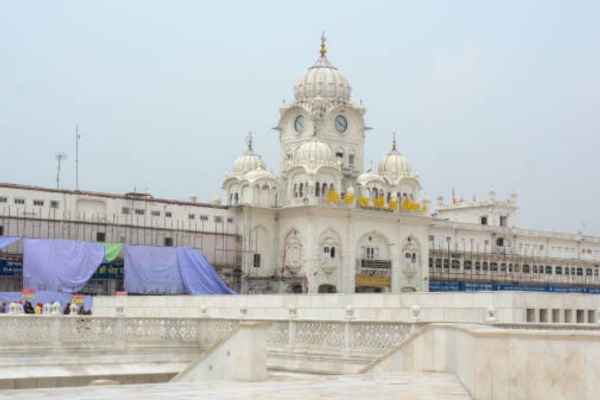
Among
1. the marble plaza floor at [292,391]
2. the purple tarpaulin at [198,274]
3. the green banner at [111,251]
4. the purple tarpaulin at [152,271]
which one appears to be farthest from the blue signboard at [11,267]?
the marble plaza floor at [292,391]

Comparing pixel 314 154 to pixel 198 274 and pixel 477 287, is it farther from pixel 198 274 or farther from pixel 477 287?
pixel 477 287

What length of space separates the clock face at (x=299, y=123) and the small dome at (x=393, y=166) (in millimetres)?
6220

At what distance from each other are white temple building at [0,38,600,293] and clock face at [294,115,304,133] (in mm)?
90

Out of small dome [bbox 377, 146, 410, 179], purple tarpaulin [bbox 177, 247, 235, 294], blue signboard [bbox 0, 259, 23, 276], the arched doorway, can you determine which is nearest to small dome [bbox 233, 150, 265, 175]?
small dome [bbox 377, 146, 410, 179]

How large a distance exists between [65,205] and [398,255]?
21234mm

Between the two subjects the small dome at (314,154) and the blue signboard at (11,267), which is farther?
the small dome at (314,154)

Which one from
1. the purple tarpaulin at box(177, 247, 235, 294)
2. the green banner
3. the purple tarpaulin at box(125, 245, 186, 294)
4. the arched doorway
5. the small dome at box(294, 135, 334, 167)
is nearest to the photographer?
the green banner

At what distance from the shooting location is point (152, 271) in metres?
47.5

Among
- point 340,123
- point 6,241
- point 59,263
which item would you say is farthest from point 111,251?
point 340,123

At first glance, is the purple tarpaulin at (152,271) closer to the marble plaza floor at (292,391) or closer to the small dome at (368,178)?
the small dome at (368,178)

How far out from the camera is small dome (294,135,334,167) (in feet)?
178

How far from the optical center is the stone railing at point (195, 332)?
17.9m

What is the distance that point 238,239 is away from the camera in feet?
173

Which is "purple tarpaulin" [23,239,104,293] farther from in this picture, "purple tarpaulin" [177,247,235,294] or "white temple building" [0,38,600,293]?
"purple tarpaulin" [177,247,235,294]
